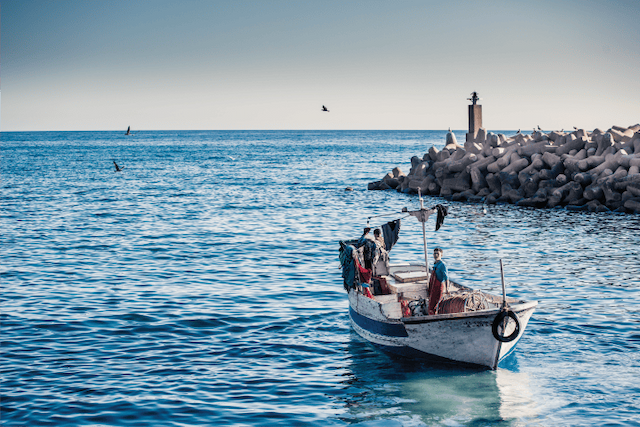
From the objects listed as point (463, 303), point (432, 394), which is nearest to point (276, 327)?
point (463, 303)

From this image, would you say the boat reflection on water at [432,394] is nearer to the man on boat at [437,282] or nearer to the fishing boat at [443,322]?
the fishing boat at [443,322]

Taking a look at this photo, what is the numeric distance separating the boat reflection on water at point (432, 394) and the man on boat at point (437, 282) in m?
1.41

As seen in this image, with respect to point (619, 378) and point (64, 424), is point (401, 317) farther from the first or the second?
point (64, 424)

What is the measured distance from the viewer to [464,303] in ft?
47.1

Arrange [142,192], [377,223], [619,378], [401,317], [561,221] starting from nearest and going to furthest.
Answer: [619,378] → [401,317] → [561,221] → [377,223] → [142,192]

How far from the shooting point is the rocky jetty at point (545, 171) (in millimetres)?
35125

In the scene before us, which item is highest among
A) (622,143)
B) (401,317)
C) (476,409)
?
(622,143)

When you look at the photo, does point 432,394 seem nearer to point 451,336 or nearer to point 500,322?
point 451,336

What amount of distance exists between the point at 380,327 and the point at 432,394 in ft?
8.16

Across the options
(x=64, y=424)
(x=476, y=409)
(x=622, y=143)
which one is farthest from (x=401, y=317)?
(x=622, y=143)

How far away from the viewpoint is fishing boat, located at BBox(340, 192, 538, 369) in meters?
13.4

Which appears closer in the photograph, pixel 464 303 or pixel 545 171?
pixel 464 303

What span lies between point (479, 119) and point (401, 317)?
43.7 meters

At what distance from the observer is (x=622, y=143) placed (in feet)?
125
